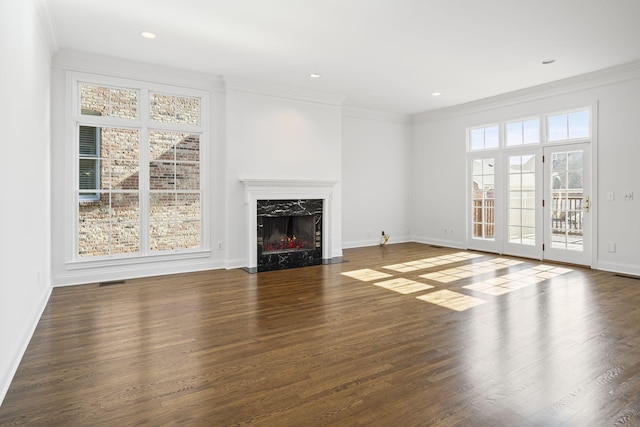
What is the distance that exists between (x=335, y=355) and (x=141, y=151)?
13.7 ft

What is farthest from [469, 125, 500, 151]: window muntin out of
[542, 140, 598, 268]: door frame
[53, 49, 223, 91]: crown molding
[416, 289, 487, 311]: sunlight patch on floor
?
[53, 49, 223, 91]: crown molding

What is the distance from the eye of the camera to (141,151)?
539cm

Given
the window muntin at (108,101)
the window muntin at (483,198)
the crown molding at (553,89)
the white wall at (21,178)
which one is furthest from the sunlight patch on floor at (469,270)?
the window muntin at (108,101)

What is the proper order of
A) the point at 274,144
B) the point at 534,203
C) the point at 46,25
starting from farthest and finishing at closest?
1. the point at 534,203
2. the point at 274,144
3. the point at 46,25

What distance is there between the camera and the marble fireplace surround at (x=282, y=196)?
5945mm

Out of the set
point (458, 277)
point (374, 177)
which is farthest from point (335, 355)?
point (374, 177)

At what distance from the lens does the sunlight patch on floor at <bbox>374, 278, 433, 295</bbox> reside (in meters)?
4.64

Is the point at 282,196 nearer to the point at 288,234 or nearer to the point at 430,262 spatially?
the point at 288,234

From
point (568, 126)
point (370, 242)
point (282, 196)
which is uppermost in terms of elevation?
point (568, 126)

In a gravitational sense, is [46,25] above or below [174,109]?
above

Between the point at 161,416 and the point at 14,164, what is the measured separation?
205 cm

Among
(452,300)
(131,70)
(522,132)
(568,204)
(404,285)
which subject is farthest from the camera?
(522,132)

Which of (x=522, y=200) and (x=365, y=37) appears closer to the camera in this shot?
(x=365, y=37)

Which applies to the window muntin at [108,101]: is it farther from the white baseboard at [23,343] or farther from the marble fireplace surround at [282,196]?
the white baseboard at [23,343]
